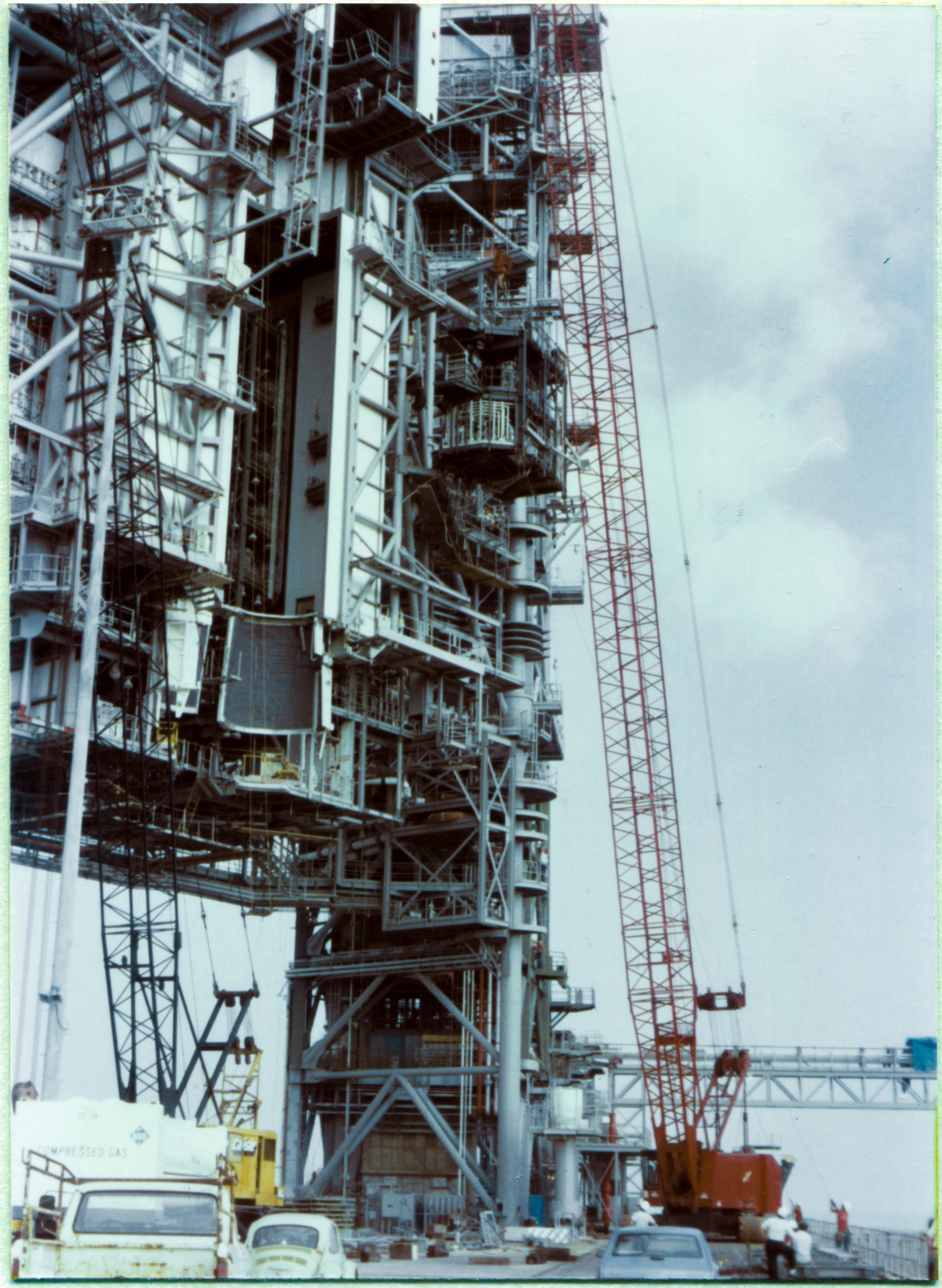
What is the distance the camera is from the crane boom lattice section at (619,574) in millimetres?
52594

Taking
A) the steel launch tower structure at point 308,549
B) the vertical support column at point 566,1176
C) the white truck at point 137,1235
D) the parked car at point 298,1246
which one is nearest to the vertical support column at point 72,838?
the steel launch tower structure at point 308,549

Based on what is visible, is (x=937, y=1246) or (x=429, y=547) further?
(x=429, y=547)

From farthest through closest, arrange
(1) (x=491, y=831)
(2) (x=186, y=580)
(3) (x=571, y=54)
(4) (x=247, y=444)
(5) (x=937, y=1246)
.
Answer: (3) (x=571, y=54)
(1) (x=491, y=831)
(4) (x=247, y=444)
(2) (x=186, y=580)
(5) (x=937, y=1246)

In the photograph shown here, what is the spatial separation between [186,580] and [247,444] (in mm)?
7140

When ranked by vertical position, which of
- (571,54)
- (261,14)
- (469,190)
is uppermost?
(571,54)

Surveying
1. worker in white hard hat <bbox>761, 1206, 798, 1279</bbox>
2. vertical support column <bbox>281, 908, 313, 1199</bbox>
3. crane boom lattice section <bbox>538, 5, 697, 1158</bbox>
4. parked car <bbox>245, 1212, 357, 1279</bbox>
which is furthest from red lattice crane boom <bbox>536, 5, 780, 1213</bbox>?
parked car <bbox>245, 1212, 357, 1279</bbox>

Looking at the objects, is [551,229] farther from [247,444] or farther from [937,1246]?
[937,1246]

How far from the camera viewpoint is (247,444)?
46594 millimetres

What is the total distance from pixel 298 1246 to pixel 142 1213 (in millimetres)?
3080

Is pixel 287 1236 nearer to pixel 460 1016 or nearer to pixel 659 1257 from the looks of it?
pixel 659 1257

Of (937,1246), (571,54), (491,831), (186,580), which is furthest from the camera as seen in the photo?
(571,54)

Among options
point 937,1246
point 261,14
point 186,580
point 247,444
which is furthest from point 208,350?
point 937,1246

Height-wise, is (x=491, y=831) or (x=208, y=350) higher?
(x=208, y=350)

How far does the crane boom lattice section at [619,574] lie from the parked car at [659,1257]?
29.0 metres
